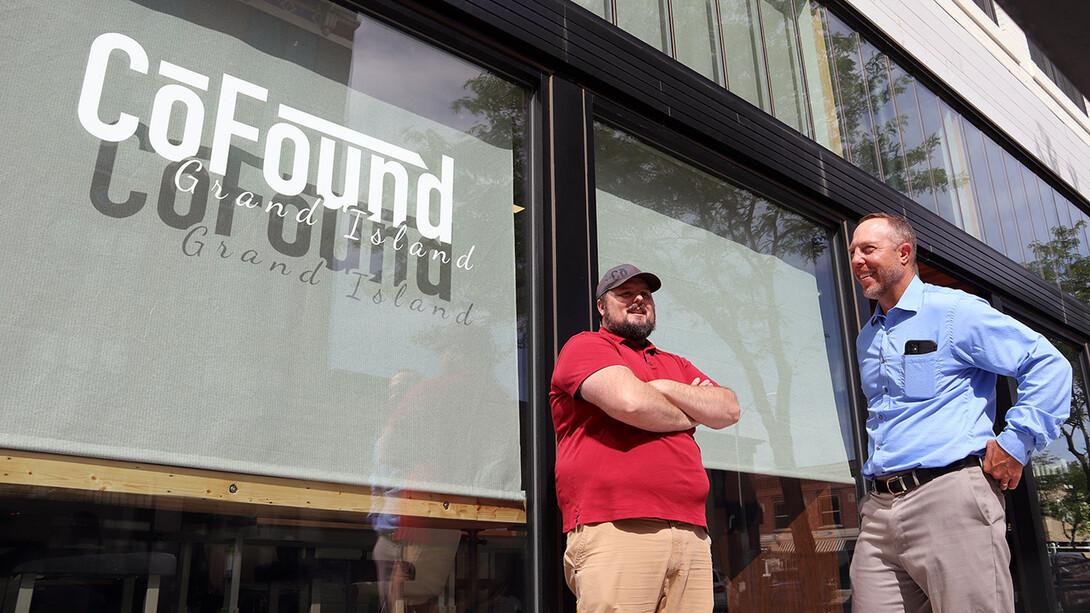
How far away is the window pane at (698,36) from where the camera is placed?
4.16 meters

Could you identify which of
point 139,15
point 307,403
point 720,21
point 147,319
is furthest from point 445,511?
point 720,21

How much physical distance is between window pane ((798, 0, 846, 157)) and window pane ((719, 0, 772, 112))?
473 mm

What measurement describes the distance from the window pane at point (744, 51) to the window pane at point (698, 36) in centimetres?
9

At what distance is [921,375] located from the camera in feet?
8.84

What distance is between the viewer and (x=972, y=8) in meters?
7.16

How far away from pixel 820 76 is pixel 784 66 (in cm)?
41

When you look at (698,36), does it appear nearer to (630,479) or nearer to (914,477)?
(914,477)

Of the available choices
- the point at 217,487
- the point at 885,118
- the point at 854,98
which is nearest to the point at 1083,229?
the point at 885,118

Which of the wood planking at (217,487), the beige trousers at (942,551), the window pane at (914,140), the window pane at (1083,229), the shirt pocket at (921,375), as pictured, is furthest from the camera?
the window pane at (1083,229)

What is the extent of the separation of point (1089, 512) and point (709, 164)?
5166 millimetres

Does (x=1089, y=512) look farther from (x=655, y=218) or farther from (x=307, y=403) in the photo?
(x=307, y=403)

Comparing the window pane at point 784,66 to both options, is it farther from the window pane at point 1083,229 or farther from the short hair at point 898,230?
the window pane at point 1083,229

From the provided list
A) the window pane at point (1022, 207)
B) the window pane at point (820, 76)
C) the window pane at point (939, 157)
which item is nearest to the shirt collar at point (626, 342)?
the window pane at point (820, 76)

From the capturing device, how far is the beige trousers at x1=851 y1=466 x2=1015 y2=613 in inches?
94.0
